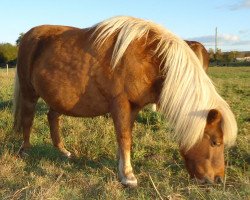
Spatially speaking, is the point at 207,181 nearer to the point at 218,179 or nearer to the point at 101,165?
the point at 218,179

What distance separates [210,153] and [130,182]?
0.93 meters

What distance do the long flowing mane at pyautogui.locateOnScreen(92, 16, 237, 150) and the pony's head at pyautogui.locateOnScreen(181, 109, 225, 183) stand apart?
7cm

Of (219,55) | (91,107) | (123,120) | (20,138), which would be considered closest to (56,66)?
(91,107)

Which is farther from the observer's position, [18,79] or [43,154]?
[18,79]

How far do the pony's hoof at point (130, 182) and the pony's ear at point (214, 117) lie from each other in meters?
1.05

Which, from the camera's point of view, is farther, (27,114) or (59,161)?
(27,114)

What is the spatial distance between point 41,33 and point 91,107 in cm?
161

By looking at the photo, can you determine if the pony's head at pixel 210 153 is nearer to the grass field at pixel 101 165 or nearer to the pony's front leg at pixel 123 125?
the grass field at pixel 101 165

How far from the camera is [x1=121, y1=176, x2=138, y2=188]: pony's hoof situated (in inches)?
173

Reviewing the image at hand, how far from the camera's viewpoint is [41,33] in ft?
19.4

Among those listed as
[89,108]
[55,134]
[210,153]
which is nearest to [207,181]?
[210,153]

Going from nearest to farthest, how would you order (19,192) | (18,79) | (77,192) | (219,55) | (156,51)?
(19,192) → (77,192) → (156,51) → (18,79) → (219,55)

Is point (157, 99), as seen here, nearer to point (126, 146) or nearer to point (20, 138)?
point (126, 146)

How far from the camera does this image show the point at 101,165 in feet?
17.3
